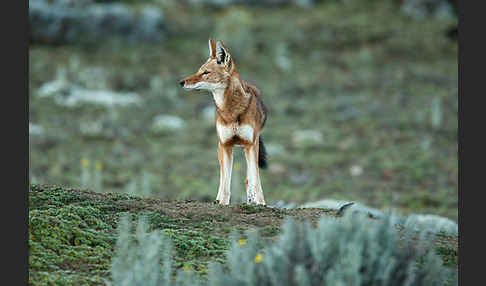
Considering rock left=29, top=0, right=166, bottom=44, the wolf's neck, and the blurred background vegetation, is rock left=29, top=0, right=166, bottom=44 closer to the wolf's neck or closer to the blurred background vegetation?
the blurred background vegetation

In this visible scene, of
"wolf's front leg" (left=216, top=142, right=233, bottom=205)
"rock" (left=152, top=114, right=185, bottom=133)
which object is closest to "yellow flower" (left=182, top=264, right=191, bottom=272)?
"wolf's front leg" (left=216, top=142, right=233, bottom=205)

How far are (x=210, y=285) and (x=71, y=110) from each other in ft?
59.3

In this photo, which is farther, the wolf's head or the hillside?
the wolf's head

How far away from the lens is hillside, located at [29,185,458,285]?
19.7ft

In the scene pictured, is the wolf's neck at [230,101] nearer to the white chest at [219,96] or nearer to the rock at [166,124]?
the white chest at [219,96]

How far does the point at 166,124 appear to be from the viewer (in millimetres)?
21312

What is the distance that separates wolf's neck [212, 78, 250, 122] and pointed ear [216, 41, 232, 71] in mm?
220

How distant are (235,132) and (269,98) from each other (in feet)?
56.8

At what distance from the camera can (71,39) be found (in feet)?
95.7

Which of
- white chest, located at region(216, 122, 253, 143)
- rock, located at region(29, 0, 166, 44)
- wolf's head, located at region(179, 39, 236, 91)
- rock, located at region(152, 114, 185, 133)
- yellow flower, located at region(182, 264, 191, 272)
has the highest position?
rock, located at region(29, 0, 166, 44)

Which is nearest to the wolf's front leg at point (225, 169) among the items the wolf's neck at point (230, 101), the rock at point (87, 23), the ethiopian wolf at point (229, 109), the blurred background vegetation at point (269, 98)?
the ethiopian wolf at point (229, 109)

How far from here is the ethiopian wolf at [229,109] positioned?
24.0 ft

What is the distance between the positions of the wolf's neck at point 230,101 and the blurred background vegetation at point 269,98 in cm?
445

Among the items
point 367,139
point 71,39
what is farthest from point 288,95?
point 71,39
